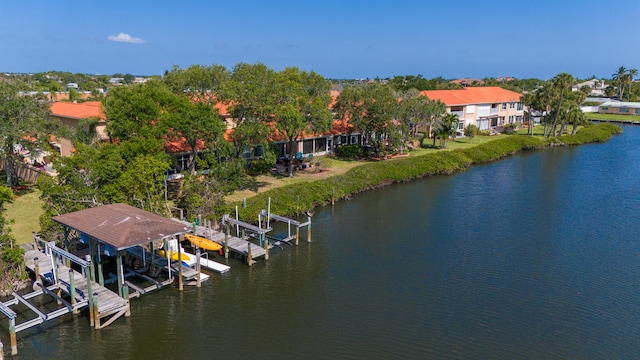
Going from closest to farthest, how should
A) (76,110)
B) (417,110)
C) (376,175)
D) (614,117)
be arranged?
(376,175) → (76,110) → (417,110) → (614,117)

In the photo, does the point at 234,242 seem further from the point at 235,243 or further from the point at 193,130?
the point at 193,130

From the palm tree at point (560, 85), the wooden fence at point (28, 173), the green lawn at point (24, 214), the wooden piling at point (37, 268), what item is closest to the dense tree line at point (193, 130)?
the wooden fence at point (28, 173)

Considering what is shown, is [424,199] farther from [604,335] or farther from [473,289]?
[604,335]

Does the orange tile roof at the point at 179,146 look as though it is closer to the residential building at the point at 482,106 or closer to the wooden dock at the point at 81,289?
the wooden dock at the point at 81,289

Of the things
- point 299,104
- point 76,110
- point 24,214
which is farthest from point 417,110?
point 24,214

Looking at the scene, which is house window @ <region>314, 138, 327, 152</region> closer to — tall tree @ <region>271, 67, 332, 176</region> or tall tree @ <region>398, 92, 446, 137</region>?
tall tree @ <region>271, 67, 332, 176</region>

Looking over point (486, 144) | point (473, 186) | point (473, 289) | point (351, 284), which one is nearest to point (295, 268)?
point (351, 284)
